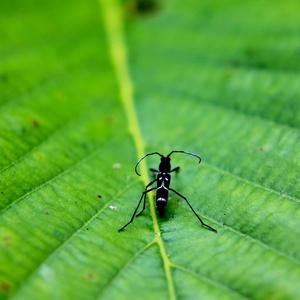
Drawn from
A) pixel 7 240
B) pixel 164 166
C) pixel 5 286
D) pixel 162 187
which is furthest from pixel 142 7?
pixel 5 286

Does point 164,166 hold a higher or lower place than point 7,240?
higher

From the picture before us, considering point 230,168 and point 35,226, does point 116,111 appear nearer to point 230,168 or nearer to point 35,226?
point 230,168

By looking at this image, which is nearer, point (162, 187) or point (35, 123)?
point (162, 187)

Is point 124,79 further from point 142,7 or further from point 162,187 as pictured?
point 162,187

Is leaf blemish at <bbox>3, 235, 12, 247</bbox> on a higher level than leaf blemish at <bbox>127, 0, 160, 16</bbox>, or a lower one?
lower

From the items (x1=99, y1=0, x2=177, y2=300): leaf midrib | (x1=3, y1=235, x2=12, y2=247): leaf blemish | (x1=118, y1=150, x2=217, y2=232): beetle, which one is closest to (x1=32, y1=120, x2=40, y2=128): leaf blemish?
(x1=99, y1=0, x2=177, y2=300): leaf midrib

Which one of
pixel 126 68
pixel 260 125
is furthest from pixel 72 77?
pixel 260 125

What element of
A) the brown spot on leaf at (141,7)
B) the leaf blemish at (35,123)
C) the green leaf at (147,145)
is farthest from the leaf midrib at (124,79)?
the leaf blemish at (35,123)

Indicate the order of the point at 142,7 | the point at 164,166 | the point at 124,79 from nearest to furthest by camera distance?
1. the point at 164,166
2. the point at 124,79
3. the point at 142,7

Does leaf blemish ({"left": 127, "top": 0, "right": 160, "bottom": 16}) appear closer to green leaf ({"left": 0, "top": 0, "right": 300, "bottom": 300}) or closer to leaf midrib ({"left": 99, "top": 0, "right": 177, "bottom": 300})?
green leaf ({"left": 0, "top": 0, "right": 300, "bottom": 300})

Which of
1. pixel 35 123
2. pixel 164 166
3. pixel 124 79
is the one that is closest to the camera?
pixel 164 166
